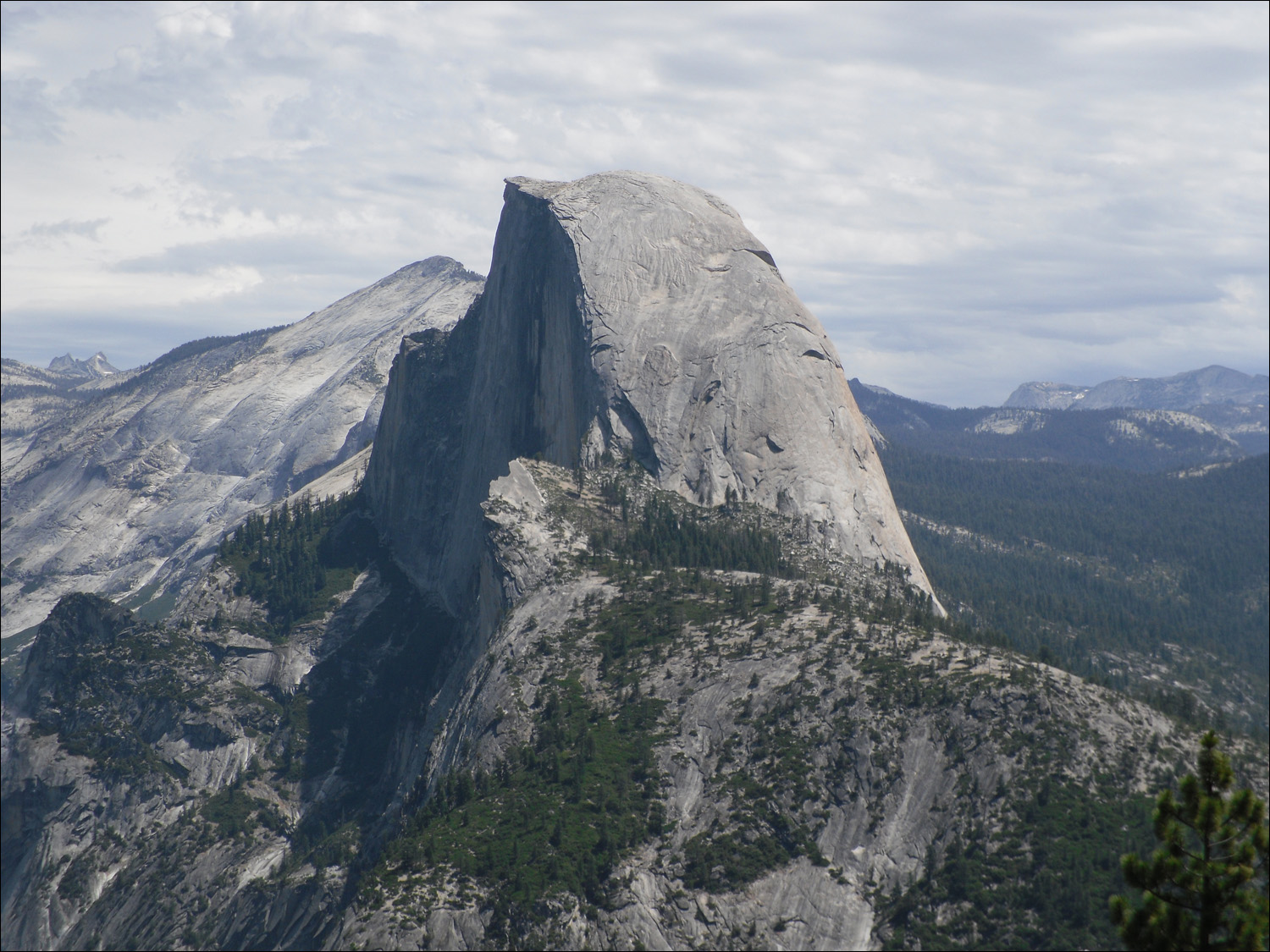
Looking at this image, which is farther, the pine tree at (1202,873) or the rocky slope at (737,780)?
the rocky slope at (737,780)

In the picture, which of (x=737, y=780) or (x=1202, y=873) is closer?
(x=1202, y=873)

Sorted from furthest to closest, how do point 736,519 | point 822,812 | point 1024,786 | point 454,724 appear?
point 736,519 < point 454,724 < point 822,812 < point 1024,786

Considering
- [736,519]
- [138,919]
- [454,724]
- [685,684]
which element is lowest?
[138,919]

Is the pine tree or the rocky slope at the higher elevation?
the pine tree

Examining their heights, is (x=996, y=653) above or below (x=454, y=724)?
above

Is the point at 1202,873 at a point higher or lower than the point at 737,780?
higher

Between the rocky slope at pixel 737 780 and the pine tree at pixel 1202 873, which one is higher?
the pine tree at pixel 1202 873

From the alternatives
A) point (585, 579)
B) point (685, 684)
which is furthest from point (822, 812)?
point (585, 579)

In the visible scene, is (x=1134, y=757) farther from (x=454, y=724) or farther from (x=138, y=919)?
(x=138, y=919)
